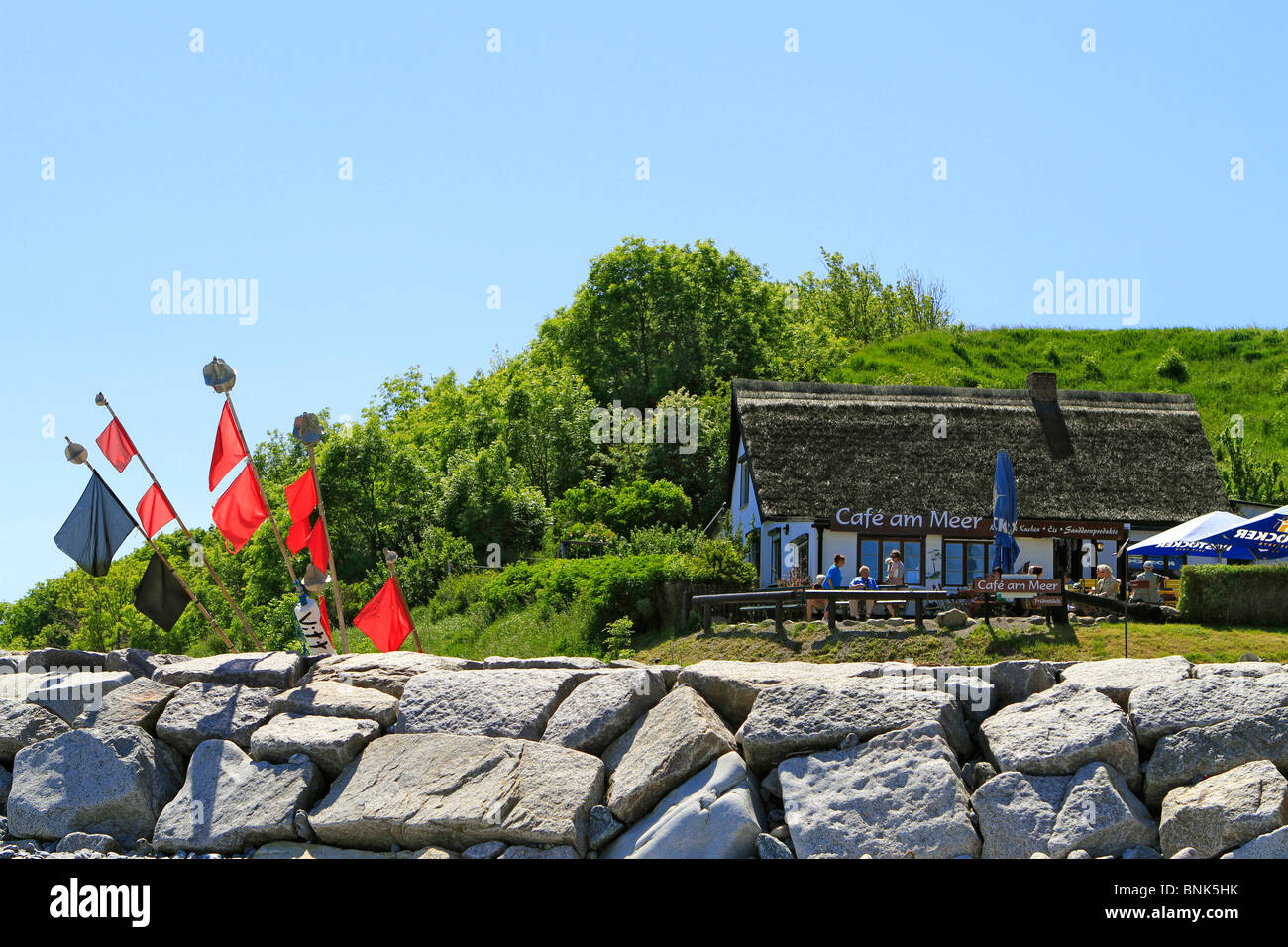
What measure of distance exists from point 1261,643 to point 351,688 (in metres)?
14.6

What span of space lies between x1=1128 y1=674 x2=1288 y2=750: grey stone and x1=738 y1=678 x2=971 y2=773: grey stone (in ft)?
3.84

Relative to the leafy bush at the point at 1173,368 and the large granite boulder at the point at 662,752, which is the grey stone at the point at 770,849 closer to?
the large granite boulder at the point at 662,752

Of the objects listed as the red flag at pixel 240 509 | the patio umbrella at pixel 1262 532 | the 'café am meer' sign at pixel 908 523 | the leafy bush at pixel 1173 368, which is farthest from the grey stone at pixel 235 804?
the leafy bush at pixel 1173 368

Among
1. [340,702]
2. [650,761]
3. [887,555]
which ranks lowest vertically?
[887,555]

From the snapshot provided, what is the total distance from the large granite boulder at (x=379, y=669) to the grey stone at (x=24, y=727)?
2077 millimetres

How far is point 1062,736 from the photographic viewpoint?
8.02m

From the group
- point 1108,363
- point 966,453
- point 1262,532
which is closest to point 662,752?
point 1262,532

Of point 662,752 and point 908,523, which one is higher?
point 908,523

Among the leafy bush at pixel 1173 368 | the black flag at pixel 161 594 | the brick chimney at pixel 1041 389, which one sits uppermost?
the leafy bush at pixel 1173 368

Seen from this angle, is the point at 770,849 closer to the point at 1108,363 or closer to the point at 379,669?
the point at 379,669

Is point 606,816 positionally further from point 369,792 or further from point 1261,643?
point 1261,643

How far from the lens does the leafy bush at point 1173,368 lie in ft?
194

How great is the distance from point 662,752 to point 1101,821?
2.86 m
